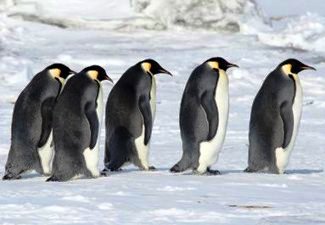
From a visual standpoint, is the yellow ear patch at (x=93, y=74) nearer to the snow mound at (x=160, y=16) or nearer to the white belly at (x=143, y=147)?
the white belly at (x=143, y=147)

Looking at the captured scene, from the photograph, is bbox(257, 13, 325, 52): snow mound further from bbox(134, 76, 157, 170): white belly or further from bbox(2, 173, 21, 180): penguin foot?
bbox(2, 173, 21, 180): penguin foot

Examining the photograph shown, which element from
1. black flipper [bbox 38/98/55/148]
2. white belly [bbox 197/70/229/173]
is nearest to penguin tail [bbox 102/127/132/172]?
white belly [bbox 197/70/229/173]

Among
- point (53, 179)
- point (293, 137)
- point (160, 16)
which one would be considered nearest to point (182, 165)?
point (293, 137)

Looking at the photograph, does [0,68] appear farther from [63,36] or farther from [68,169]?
[68,169]

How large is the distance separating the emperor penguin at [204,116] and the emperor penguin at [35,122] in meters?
0.94

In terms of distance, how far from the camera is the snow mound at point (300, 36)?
56.3 feet

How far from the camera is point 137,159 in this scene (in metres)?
8.05

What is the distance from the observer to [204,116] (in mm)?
7777

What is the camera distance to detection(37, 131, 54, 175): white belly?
7477 mm

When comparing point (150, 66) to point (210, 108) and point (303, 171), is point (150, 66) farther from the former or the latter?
point (303, 171)

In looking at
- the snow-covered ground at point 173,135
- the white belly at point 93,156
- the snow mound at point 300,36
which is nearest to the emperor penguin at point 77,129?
the white belly at point 93,156

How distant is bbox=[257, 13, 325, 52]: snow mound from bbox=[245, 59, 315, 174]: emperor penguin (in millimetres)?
9108

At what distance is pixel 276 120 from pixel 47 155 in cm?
173

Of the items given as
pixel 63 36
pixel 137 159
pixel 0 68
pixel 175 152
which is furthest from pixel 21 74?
pixel 137 159
